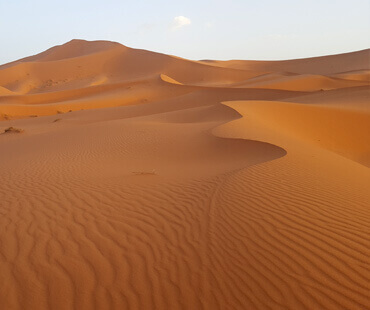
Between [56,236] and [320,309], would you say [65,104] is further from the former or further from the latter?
[320,309]

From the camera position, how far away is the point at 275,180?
539 centimetres

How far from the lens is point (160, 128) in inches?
465

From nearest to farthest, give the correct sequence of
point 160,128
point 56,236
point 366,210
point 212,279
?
1. point 212,279
2. point 56,236
3. point 366,210
4. point 160,128

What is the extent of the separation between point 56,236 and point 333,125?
11.5 m

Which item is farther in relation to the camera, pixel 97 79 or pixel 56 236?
pixel 97 79

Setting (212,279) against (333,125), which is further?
(333,125)

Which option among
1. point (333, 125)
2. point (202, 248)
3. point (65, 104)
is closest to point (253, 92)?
point (333, 125)

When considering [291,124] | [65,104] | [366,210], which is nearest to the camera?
[366,210]

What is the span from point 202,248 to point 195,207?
1.14 metres

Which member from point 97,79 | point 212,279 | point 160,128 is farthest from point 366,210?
point 97,79

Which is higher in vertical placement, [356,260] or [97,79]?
[97,79]

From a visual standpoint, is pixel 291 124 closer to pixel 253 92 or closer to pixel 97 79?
pixel 253 92

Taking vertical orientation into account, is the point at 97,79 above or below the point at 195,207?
above

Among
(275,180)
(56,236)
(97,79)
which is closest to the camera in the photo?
(56,236)
